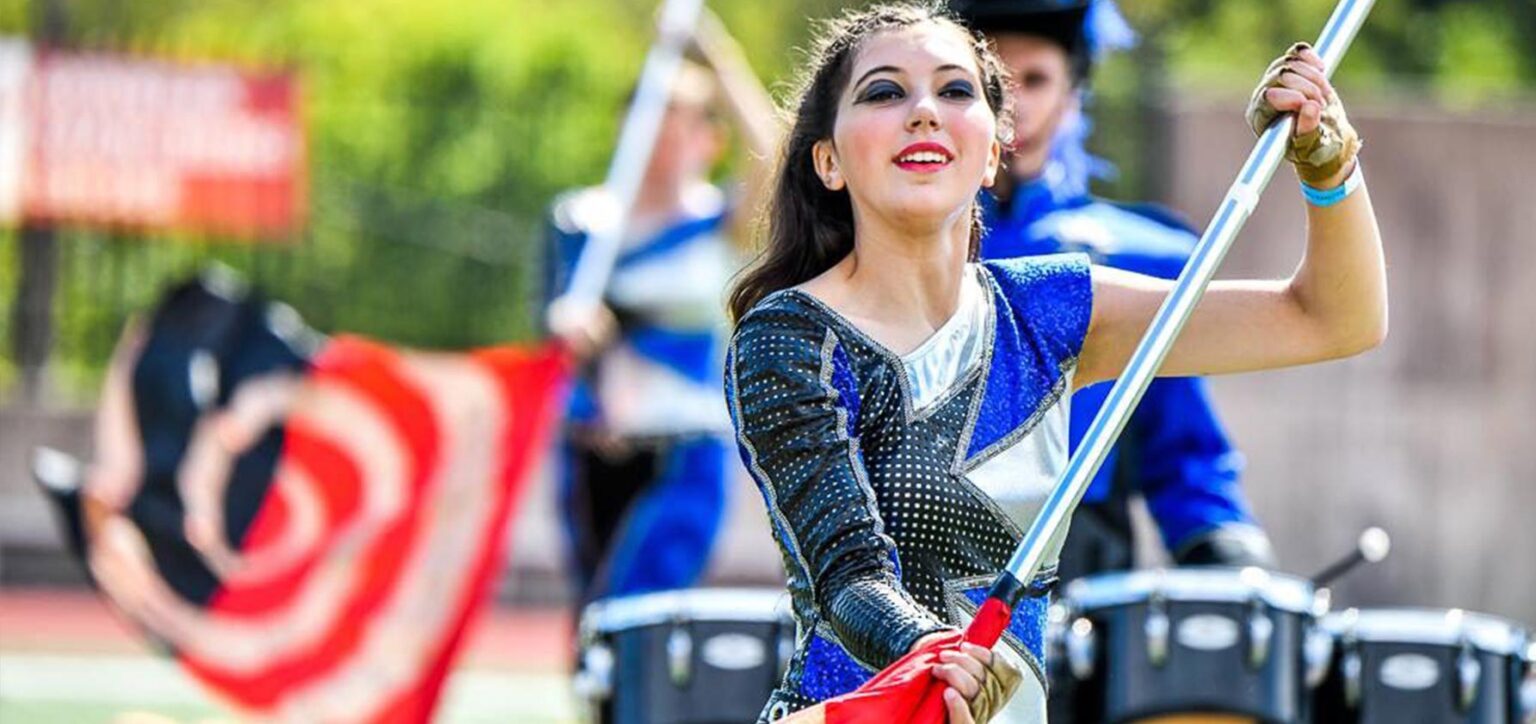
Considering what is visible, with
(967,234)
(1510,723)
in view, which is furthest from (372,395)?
A: (967,234)

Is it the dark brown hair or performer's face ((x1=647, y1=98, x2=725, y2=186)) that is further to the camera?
performer's face ((x1=647, y1=98, x2=725, y2=186))

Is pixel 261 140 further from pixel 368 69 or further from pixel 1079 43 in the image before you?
pixel 1079 43

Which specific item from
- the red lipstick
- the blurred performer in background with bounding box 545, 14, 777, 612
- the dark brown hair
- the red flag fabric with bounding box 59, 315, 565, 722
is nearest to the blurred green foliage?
the red flag fabric with bounding box 59, 315, 565, 722

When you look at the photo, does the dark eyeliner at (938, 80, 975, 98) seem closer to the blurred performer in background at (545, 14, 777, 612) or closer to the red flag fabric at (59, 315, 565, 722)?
the blurred performer in background at (545, 14, 777, 612)

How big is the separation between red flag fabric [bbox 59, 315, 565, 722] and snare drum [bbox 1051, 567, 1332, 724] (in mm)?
3556

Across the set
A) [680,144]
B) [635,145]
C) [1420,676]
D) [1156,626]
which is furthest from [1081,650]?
[635,145]

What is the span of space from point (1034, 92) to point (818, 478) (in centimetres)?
202

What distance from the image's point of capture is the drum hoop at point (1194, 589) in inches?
194

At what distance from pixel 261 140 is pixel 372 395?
4.57 m

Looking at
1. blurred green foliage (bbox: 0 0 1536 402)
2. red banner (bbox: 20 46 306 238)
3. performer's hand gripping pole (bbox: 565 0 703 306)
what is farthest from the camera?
blurred green foliage (bbox: 0 0 1536 402)

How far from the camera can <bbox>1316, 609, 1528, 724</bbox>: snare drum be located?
5.01 m

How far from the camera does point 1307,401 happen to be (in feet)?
40.1

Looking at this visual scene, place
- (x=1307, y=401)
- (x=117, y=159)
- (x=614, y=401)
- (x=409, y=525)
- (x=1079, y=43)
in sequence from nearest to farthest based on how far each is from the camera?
1. (x=1079, y=43)
2. (x=614, y=401)
3. (x=409, y=525)
4. (x=1307, y=401)
5. (x=117, y=159)

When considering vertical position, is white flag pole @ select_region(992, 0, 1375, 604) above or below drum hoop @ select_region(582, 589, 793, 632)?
below
